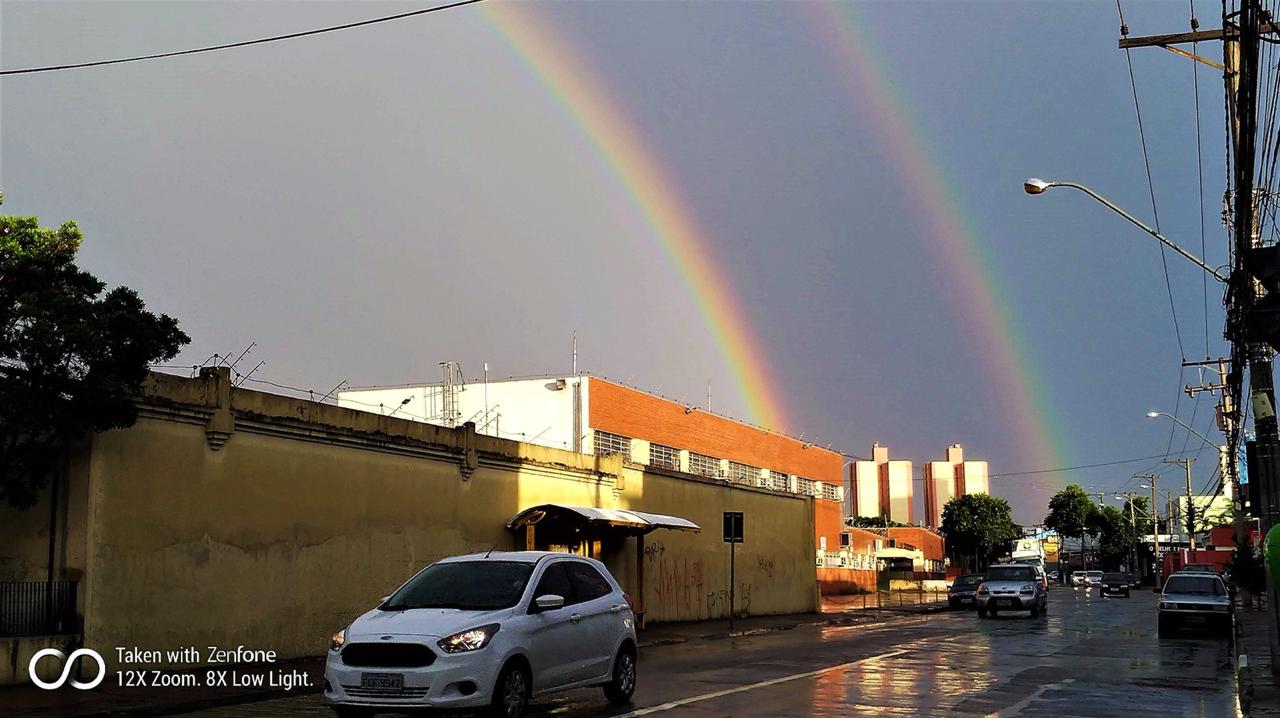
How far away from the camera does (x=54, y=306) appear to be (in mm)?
15391

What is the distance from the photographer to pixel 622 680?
46.2 ft

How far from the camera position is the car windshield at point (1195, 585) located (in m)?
30.8

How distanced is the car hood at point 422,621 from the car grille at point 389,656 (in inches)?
4.9

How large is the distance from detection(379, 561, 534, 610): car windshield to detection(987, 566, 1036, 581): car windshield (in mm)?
32424

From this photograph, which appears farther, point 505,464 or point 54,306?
point 505,464

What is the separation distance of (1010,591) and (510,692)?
32508 millimetres

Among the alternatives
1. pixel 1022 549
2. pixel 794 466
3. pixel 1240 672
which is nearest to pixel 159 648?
pixel 1240 672

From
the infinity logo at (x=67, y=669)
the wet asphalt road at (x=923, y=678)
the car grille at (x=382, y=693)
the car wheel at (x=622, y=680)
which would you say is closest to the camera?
the car grille at (x=382, y=693)

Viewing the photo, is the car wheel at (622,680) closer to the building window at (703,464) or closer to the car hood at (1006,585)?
the car hood at (1006,585)

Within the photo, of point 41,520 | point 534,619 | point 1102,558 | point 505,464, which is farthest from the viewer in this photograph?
point 1102,558

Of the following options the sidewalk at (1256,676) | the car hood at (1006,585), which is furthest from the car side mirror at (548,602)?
the car hood at (1006,585)

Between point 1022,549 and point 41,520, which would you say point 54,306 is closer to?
point 41,520

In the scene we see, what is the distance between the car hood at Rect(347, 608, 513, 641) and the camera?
11.4m

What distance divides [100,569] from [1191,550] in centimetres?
8805
